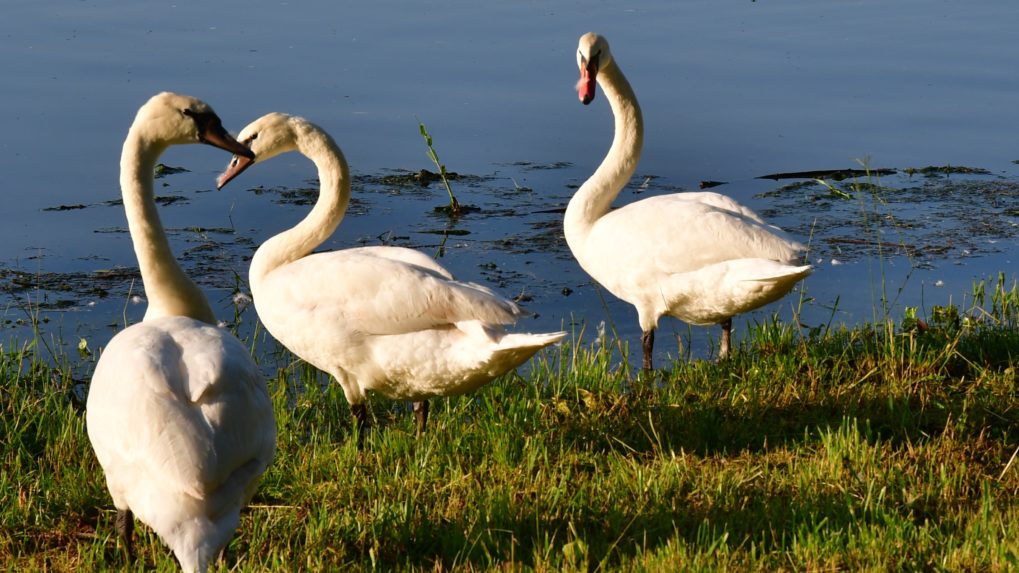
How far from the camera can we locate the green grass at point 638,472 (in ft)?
13.3

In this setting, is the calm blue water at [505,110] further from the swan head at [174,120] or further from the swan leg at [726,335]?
the swan head at [174,120]

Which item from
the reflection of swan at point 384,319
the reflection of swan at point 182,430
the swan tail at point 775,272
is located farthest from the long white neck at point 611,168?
the reflection of swan at point 182,430

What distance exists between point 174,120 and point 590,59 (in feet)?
9.21

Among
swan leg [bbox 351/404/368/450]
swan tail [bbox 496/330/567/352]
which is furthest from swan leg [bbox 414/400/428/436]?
swan tail [bbox 496/330/567/352]

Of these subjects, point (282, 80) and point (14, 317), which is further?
point (282, 80)

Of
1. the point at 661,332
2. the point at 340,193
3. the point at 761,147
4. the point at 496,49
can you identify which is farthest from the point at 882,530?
the point at 496,49

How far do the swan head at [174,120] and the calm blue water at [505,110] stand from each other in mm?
2539

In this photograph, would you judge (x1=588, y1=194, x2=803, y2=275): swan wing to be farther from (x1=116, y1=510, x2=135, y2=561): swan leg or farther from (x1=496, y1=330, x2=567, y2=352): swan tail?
(x1=116, y1=510, x2=135, y2=561): swan leg

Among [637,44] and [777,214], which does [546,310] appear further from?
[637,44]

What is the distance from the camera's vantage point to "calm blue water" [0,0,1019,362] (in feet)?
28.1

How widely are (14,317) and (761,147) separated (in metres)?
5.94

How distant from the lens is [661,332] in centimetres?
779

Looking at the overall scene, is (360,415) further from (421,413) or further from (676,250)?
(676,250)

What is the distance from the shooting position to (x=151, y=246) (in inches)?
196
